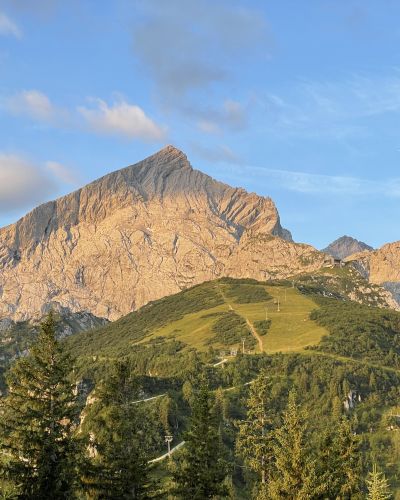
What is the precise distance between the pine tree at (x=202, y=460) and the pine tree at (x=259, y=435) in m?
2.87

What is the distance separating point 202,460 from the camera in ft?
197

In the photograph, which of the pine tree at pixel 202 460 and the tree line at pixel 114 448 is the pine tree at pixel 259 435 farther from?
the pine tree at pixel 202 460

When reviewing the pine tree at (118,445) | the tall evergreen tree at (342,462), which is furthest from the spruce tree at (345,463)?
the pine tree at (118,445)

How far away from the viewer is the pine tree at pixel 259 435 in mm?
61688

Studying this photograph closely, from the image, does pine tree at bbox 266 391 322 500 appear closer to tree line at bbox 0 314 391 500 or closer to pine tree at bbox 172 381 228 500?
tree line at bbox 0 314 391 500

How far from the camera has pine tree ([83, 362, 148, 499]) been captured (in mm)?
50000

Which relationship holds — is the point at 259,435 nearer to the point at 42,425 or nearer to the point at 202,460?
the point at 202,460

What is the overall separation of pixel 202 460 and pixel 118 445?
12908 millimetres

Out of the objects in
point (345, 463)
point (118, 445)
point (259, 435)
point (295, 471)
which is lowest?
point (345, 463)

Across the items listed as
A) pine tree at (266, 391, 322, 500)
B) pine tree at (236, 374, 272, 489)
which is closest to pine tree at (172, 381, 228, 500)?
pine tree at (236, 374, 272, 489)

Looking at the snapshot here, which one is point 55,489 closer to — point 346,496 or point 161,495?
point 161,495

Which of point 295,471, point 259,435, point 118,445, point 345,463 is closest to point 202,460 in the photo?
point 259,435

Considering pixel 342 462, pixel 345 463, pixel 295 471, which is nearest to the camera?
pixel 295 471

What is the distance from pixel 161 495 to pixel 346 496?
1872 centimetres
